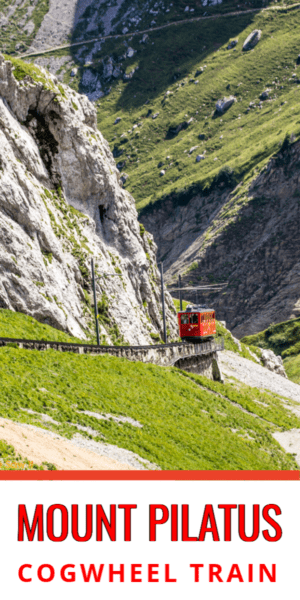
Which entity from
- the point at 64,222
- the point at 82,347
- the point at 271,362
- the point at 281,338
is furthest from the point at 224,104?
the point at 82,347

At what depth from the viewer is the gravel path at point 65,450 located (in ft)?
66.3

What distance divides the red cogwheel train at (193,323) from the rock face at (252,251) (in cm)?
8278

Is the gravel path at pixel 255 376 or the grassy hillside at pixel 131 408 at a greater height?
the gravel path at pixel 255 376

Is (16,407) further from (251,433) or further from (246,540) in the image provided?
(251,433)

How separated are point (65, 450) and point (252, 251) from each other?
13086 centimetres

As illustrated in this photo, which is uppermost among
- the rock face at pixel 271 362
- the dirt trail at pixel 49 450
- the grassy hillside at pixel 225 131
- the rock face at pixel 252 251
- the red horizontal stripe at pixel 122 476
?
the grassy hillside at pixel 225 131

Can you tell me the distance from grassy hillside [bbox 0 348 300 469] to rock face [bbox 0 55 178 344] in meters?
9.32

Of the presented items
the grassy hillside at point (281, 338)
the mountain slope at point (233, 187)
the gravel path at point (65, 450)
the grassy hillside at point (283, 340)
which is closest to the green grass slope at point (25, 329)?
the gravel path at point (65, 450)

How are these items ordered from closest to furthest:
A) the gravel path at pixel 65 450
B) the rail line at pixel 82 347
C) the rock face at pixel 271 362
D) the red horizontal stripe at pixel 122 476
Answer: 1. the red horizontal stripe at pixel 122 476
2. the gravel path at pixel 65 450
3. the rail line at pixel 82 347
4. the rock face at pixel 271 362

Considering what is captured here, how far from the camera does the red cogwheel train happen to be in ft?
181

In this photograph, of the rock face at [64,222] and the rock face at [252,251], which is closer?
the rock face at [64,222]

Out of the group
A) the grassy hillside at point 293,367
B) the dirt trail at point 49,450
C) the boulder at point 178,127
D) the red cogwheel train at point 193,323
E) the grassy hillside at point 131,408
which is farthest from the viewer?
the boulder at point 178,127

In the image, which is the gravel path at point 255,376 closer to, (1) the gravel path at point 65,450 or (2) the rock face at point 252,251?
(1) the gravel path at point 65,450

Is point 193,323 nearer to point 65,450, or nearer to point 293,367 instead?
point 65,450
